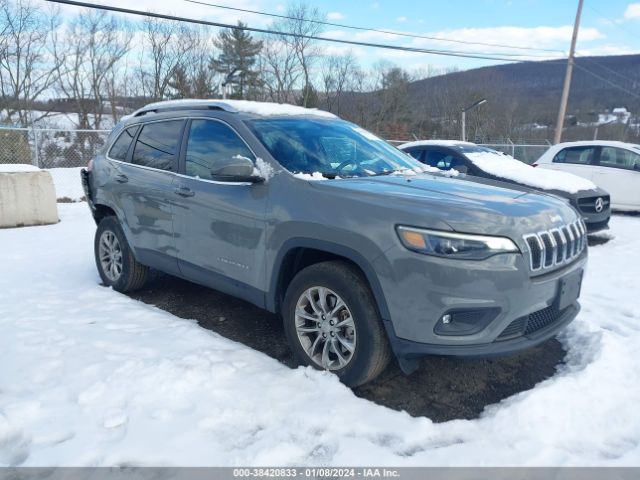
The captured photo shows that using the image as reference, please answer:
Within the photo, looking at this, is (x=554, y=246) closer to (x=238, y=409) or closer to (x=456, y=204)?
(x=456, y=204)

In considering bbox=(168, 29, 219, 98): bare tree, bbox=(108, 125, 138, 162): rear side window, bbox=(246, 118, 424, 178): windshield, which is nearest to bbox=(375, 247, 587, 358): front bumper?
bbox=(246, 118, 424, 178): windshield

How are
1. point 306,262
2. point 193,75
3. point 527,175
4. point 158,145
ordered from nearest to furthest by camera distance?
1. point 306,262
2. point 158,145
3. point 527,175
4. point 193,75

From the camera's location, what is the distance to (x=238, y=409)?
281cm

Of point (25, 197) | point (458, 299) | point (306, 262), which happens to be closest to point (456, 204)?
point (458, 299)

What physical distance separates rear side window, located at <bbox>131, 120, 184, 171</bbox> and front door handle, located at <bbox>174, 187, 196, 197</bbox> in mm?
277

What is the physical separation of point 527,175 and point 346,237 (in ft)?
19.4

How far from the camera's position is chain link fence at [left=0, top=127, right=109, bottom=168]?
14336 millimetres

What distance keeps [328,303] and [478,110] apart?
163 ft

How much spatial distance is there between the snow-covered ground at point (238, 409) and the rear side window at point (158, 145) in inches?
55.2

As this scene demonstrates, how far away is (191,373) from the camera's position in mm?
3172

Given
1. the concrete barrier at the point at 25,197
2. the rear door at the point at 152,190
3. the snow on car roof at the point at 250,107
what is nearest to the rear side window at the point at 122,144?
the rear door at the point at 152,190

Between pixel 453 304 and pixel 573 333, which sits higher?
pixel 453 304

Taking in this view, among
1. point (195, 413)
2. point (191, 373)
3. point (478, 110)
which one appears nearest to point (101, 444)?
point (195, 413)

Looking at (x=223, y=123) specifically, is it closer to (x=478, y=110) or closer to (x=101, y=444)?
(x=101, y=444)
